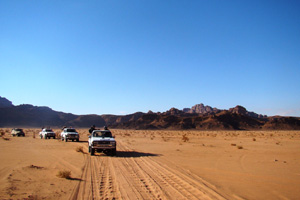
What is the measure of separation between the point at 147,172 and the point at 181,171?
63.0 inches

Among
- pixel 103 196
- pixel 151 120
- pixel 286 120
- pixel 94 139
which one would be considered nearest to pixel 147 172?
pixel 103 196

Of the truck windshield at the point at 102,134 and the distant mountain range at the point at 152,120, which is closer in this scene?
the truck windshield at the point at 102,134

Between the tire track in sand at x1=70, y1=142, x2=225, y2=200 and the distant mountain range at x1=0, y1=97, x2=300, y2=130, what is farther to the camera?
the distant mountain range at x1=0, y1=97, x2=300, y2=130

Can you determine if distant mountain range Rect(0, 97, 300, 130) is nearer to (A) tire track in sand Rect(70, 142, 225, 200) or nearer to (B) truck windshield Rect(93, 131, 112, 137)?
(B) truck windshield Rect(93, 131, 112, 137)

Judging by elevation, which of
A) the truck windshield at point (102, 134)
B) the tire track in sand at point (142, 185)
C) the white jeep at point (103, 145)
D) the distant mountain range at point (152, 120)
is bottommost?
the tire track in sand at point (142, 185)

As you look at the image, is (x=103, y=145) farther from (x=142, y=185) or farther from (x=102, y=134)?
(x=142, y=185)

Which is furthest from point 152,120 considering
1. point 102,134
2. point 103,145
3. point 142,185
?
point 142,185

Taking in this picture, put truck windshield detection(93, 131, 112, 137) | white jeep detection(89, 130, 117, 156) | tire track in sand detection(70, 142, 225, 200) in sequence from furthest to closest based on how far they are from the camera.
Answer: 1. truck windshield detection(93, 131, 112, 137)
2. white jeep detection(89, 130, 117, 156)
3. tire track in sand detection(70, 142, 225, 200)

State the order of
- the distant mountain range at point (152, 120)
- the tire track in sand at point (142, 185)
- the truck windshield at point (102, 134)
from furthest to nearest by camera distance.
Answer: the distant mountain range at point (152, 120), the truck windshield at point (102, 134), the tire track in sand at point (142, 185)

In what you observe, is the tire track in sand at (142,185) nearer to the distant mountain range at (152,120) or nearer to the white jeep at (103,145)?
the white jeep at (103,145)

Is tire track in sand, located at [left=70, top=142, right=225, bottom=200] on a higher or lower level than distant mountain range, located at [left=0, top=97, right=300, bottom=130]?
lower

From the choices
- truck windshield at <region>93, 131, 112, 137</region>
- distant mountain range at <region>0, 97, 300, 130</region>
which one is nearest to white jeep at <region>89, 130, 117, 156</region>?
truck windshield at <region>93, 131, 112, 137</region>

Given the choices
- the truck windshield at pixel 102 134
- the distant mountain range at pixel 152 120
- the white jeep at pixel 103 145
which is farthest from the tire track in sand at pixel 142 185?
the distant mountain range at pixel 152 120

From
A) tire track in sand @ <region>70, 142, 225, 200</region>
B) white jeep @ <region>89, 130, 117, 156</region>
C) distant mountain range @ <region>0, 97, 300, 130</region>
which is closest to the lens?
tire track in sand @ <region>70, 142, 225, 200</region>
